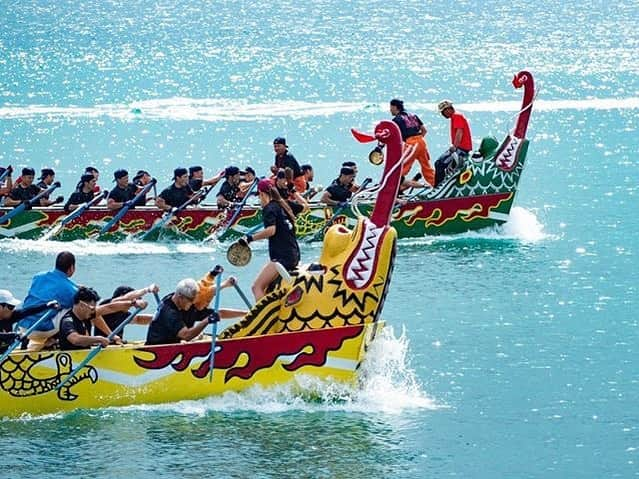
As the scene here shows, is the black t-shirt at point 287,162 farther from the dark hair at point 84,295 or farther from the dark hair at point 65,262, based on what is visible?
the dark hair at point 84,295

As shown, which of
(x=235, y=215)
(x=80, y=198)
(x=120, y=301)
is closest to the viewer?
(x=120, y=301)

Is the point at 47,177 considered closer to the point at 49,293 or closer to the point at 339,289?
the point at 49,293

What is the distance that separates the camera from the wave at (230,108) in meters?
56.8

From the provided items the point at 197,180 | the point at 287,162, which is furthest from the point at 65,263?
the point at 197,180

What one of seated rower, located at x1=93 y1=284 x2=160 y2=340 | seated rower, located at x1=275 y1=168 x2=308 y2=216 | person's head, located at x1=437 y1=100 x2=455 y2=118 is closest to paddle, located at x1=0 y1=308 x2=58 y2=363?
seated rower, located at x1=93 y1=284 x2=160 y2=340

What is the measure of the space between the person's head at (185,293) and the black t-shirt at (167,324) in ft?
0.29

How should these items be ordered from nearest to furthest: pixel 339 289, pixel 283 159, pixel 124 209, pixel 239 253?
pixel 339 289 < pixel 239 253 < pixel 283 159 < pixel 124 209

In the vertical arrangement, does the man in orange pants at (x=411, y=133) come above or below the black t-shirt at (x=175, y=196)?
above

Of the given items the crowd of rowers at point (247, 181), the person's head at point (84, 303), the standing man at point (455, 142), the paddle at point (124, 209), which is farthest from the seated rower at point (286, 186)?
the person's head at point (84, 303)

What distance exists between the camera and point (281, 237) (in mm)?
20750

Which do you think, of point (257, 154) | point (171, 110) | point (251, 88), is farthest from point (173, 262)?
point (251, 88)

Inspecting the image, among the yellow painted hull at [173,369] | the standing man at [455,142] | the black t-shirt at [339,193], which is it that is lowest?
the yellow painted hull at [173,369]

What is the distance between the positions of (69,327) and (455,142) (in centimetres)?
1263

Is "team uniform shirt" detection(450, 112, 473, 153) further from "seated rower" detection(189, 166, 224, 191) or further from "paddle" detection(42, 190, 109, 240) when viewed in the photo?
"paddle" detection(42, 190, 109, 240)
